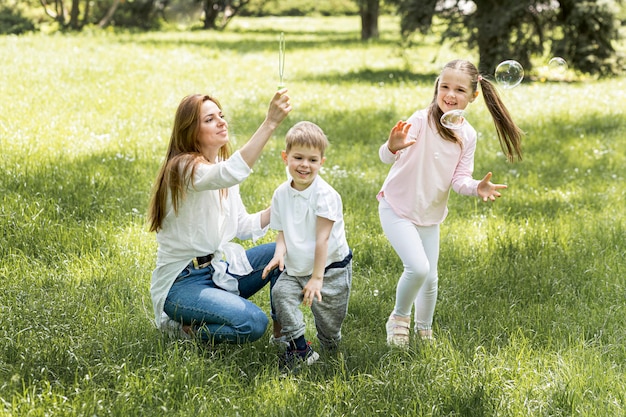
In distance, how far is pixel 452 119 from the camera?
422cm

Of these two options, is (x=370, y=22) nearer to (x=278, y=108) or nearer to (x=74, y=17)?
(x=74, y=17)

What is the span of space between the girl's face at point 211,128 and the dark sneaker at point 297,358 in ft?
3.85

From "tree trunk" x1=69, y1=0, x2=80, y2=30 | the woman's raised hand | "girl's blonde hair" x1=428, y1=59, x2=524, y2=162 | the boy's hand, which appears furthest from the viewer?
"tree trunk" x1=69, y1=0, x2=80, y2=30

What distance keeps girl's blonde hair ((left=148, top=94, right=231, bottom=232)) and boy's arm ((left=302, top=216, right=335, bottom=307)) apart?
720mm

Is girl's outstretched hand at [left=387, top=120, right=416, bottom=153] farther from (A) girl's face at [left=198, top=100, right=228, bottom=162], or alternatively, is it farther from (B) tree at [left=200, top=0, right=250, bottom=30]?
(B) tree at [left=200, top=0, right=250, bottom=30]

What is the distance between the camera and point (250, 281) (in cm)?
436

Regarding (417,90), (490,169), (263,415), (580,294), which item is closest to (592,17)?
(417,90)

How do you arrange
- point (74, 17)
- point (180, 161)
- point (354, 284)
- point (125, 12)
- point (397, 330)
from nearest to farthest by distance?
point (180, 161)
point (397, 330)
point (354, 284)
point (74, 17)
point (125, 12)

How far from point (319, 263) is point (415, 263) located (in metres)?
0.62

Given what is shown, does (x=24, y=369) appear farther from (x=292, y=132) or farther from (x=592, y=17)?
(x=592, y=17)

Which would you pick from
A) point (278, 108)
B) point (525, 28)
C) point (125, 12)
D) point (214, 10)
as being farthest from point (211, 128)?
point (214, 10)

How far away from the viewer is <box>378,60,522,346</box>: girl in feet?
14.3

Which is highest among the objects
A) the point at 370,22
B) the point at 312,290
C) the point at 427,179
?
the point at 370,22

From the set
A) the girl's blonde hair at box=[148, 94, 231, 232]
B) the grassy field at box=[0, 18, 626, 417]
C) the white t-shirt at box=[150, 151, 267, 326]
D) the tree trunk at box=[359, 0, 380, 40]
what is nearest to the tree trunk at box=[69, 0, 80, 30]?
the tree trunk at box=[359, 0, 380, 40]
